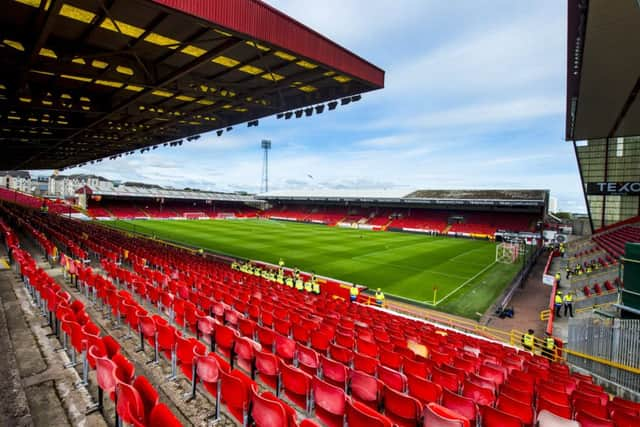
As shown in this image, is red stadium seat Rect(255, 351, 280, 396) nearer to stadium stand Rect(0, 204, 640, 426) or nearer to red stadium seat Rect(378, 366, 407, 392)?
stadium stand Rect(0, 204, 640, 426)

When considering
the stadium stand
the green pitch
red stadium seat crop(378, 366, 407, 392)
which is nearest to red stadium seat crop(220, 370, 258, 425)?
the stadium stand

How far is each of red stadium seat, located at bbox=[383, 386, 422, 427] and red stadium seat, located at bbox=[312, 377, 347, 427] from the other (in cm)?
59

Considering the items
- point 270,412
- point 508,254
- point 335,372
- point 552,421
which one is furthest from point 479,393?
point 508,254

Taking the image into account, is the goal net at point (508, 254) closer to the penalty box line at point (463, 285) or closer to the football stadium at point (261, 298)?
the football stadium at point (261, 298)

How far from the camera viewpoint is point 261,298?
28.4ft

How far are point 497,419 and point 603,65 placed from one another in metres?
17.6

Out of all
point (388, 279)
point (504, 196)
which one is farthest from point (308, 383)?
point (504, 196)

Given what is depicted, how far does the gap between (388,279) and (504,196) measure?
108 ft

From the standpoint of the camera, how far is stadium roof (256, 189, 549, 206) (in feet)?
136

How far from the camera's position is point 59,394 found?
4090 millimetres

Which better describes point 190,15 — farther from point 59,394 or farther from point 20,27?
point 59,394

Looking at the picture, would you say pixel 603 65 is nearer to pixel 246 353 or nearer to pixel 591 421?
pixel 591 421

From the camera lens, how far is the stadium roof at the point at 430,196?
4148 cm

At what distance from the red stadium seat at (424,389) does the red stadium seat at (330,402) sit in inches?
47.5
